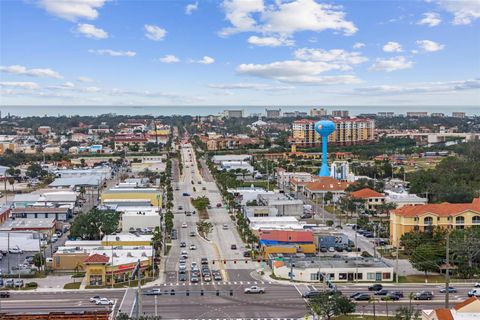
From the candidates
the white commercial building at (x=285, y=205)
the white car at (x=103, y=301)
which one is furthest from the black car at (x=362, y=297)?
the white commercial building at (x=285, y=205)

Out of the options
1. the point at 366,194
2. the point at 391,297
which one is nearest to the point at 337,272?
the point at 391,297

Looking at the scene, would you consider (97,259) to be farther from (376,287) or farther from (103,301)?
(376,287)

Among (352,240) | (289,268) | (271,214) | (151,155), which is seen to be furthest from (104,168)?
(289,268)

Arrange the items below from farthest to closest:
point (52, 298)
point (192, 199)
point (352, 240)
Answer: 1. point (192, 199)
2. point (352, 240)
3. point (52, 298)

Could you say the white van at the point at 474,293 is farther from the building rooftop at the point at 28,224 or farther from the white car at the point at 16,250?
the building rooftop at the point at 28,224

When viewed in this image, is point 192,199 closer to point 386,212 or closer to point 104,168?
point 386,212

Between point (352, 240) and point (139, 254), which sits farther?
point (352, 240)

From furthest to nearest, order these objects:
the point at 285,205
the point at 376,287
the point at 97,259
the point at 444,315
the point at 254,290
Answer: the point at 285,205 < the point at 97,259 < the point at 376,287 < the point at 254,290 < the point at 444,315

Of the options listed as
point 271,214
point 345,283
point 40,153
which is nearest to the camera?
point 345,283
